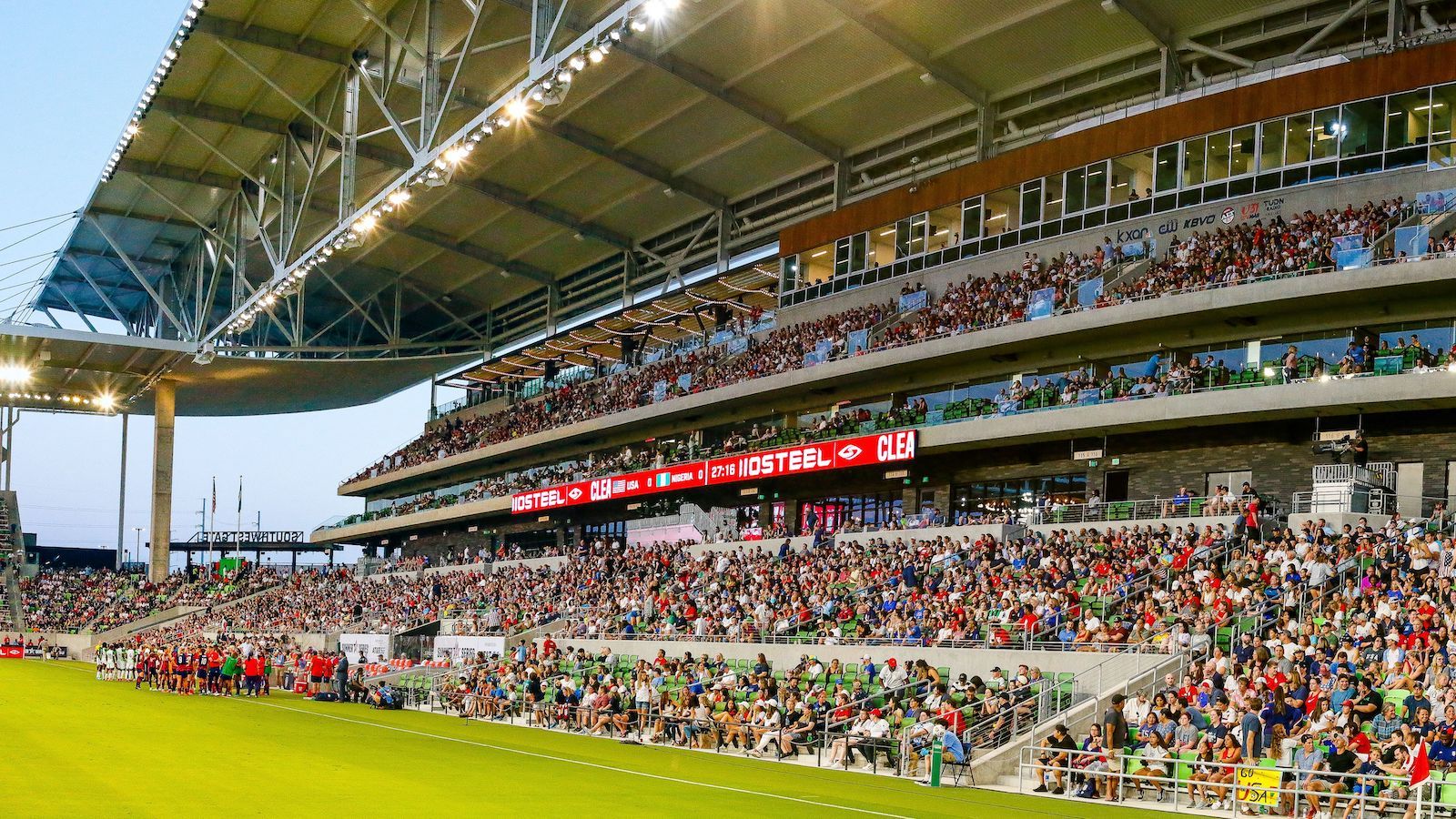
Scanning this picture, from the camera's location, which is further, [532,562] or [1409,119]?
[532,562]

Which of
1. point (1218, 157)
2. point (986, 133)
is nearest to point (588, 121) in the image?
point (986, 133)

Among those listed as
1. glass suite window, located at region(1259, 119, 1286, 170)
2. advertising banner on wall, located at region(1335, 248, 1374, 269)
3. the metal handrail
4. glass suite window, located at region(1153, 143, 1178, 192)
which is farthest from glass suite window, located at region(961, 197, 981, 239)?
the metal handrail

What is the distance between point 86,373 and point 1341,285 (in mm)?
60646

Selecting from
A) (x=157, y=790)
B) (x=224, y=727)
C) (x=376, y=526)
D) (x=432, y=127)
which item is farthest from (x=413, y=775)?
(x=376, y=526)

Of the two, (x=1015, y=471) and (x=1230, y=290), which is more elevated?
(x=1230, y=290)

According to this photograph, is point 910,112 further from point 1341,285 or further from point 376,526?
point 376,526

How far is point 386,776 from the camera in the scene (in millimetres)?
16703

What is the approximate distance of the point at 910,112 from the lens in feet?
138

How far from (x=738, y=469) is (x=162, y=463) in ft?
133

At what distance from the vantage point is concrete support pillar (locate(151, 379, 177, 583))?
7000 centimetres

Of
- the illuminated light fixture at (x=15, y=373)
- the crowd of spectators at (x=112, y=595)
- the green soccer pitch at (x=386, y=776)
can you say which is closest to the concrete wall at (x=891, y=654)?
the green soccer pitch at (x=386, y=776)

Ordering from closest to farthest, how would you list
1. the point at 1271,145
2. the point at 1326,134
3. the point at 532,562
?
the point at 1326,134, the point at 1271,145, the point at 532,562

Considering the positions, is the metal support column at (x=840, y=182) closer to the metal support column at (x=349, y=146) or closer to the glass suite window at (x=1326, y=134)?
the metal support column at (x=349, y=146)

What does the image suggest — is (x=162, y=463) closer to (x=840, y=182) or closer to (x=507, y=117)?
(x=840, y=182)
